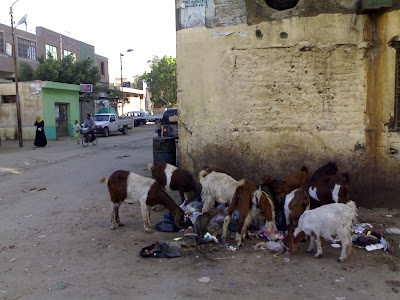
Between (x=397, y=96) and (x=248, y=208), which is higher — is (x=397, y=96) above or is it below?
above

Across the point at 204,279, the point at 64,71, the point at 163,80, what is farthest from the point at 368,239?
the point at 163,80

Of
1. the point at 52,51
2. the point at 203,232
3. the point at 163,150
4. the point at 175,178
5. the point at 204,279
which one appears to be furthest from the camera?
the point at 52,51

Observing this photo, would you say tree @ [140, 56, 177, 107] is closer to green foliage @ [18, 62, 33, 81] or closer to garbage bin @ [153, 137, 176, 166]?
green foliage @ [18, 62, 33, 81]

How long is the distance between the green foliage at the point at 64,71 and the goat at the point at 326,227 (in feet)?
85.9

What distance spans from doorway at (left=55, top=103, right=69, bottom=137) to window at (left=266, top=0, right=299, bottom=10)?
858 inches

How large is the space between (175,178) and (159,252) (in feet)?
6.51

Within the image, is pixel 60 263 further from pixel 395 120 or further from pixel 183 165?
pixel 395 120

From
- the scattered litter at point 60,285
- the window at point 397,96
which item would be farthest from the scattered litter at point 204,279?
the window at point 397,96

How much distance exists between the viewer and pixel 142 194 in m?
5.36

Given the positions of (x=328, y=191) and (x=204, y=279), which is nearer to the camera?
(x=204, y=279)

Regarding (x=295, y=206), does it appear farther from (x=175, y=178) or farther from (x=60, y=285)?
(x=60, y=285)

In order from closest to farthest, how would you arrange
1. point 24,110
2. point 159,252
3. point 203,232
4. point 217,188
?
point 159,252
point 203,232
point 217,188
point 24,110

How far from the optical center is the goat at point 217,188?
5215 mm

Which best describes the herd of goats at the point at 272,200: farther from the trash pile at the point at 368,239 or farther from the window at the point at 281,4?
the window at the point at 281,4
